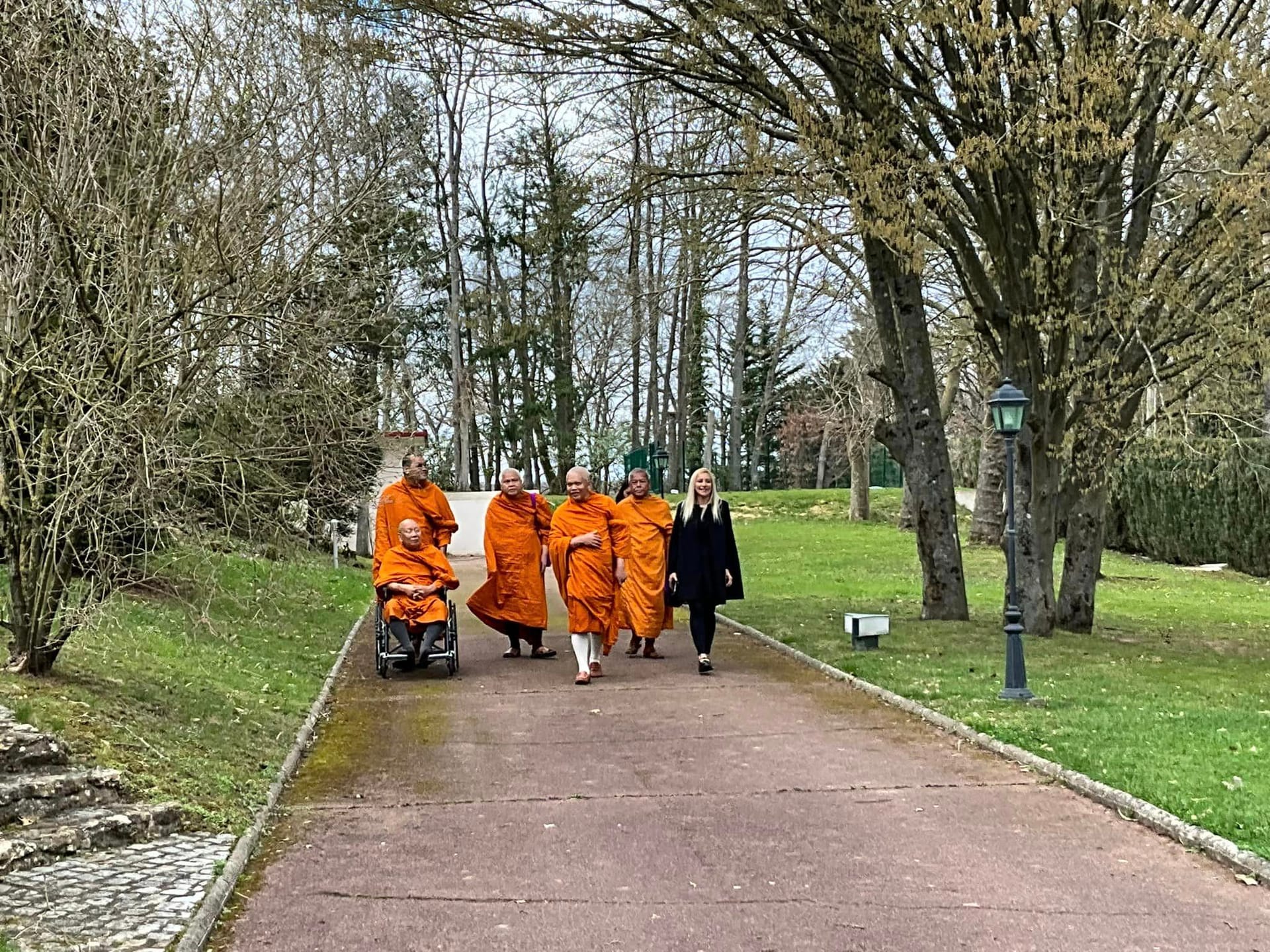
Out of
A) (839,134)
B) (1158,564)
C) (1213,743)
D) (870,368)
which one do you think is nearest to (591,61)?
(839,134)

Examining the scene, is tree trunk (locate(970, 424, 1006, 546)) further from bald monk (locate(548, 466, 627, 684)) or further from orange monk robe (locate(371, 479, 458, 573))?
orange monk robe (locate(371, 479, 458, 573))

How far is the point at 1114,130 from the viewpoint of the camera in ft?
44.5

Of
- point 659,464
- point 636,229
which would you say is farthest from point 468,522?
point 636,229

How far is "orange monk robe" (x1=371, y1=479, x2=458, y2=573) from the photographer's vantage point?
12.7 metres

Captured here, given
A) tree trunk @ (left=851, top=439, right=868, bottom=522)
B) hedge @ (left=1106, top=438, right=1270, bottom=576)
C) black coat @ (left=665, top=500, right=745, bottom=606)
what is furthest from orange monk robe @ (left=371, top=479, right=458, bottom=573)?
tree trunk @ (left=851, top=439, right=868, bottom=522)

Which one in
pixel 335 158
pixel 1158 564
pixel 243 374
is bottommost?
pixel 1158 564

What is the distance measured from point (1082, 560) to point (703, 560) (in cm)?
669

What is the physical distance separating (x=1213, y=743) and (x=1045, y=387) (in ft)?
22.3

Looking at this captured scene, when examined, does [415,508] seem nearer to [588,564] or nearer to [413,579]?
[413,579]

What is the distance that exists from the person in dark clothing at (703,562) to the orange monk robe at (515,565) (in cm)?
159

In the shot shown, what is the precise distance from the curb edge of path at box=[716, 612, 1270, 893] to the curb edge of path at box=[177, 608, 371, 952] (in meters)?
4.47

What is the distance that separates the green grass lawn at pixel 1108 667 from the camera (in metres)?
7.84

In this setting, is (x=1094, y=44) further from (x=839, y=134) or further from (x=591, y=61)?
(x=591, y=61)

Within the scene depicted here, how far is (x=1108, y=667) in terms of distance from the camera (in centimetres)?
1314
